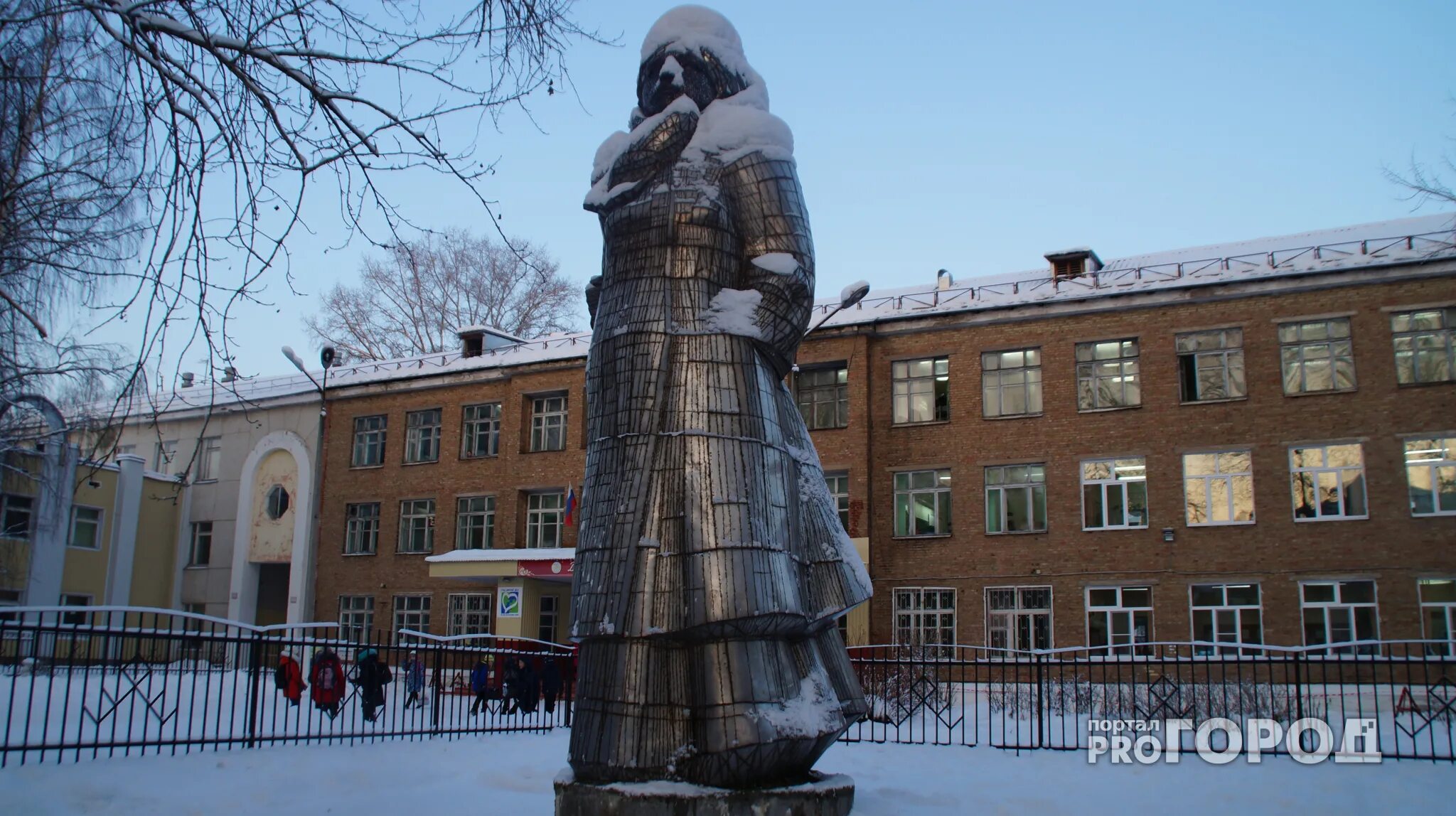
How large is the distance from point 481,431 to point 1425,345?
907 inches

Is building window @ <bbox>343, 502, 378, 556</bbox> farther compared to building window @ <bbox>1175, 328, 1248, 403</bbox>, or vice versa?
building window @ <bbox>343, 502, 378, 556</bbox>

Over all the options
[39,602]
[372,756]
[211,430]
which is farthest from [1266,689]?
[211,430]

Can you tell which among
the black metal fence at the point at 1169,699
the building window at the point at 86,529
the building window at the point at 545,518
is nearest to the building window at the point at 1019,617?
the black metal fence at the point at 1169,699

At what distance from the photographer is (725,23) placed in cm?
661

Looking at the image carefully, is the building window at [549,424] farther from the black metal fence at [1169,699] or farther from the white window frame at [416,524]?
the black metal fence at [1169,699]

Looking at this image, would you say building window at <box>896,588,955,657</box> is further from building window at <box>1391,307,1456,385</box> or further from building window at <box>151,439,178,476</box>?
building window at <box>151,439,178,476</box>

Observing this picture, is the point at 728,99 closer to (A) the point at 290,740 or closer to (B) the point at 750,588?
(B) the point at 750,588

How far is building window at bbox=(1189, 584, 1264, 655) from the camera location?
22.7 metres

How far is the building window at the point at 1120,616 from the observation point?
2358cm

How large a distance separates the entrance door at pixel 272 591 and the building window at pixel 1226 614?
25975mm

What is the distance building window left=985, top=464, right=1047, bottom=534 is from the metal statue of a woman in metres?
19.7

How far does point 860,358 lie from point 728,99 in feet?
67.6

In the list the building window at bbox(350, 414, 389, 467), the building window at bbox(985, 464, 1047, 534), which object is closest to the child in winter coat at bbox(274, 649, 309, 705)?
the building window at bbox(985, 464, 1047, 534)

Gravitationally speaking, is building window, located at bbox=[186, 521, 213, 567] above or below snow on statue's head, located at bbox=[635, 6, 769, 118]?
below
